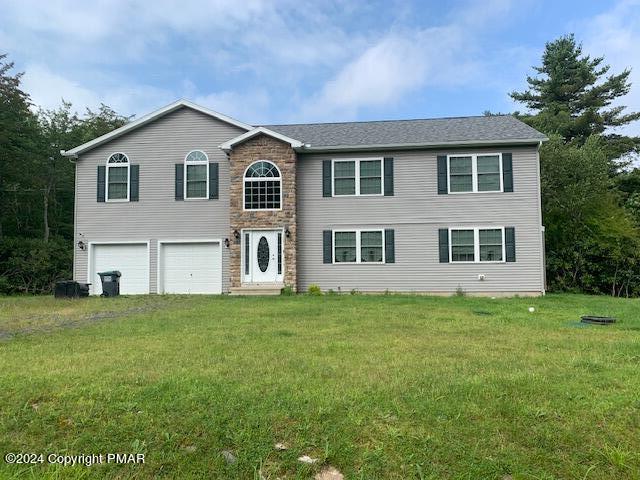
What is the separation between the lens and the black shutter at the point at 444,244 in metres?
14.4

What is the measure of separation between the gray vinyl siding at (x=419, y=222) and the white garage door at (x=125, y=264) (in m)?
5.48

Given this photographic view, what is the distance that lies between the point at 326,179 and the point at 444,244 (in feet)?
14.4

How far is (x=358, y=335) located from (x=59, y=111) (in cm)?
2782

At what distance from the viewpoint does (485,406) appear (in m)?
3.57

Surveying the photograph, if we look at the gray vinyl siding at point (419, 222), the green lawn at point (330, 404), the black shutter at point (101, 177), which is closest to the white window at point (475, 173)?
the gray vinyl siding at point (419, 222)

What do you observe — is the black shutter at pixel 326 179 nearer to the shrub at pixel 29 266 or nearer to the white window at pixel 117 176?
the white window at pixel 117 176

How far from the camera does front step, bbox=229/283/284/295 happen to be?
46.3 ft

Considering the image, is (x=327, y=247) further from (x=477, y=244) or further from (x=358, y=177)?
(x=477, y=244)

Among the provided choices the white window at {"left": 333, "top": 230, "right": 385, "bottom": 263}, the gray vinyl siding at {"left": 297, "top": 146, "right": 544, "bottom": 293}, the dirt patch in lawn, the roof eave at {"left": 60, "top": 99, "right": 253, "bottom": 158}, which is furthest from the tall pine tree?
Result: the dirt patch in lawn

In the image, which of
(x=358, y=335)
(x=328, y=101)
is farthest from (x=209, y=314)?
(x=328, y=101)

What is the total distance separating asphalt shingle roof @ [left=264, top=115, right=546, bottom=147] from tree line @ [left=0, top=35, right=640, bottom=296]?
12.8 ft

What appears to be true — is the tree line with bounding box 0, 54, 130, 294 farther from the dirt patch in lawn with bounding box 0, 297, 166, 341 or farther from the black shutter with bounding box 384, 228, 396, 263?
the black shutter with bounding box 384, 228, 396, 263

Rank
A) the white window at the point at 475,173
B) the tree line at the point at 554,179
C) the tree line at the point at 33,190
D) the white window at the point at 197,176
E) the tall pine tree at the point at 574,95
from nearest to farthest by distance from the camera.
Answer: the white window at the point at 475,173 < the white window at the point at 197,176 < the tree line at the point at 554,179 < the tree line at the point at 33,190 < the tall pine tree at the point at 574,95

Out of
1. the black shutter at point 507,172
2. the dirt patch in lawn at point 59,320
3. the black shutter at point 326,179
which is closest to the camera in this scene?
the dirt patch in lawn at point 59,320
